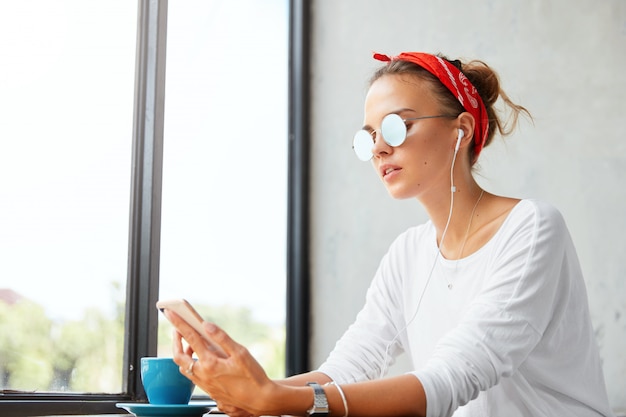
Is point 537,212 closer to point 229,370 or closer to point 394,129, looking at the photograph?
point 394,129

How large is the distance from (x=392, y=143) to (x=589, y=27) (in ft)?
3.52

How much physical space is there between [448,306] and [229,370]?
65 cm

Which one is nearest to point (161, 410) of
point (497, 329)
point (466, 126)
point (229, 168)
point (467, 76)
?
point (497, 329)

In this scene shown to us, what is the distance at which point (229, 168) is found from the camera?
2512 millimetres

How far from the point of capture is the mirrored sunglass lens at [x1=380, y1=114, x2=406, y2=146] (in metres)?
1.58

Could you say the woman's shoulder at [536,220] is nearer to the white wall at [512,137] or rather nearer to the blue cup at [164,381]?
the blue cup at [164,381]

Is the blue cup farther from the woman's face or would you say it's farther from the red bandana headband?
the red bandana headband

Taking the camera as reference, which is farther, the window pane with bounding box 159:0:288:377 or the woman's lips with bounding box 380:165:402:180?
the window pane with bounding box 159:0:288:377

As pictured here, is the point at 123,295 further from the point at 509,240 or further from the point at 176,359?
the point at 509,240

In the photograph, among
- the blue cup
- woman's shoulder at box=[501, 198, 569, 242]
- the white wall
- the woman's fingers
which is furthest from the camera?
the white wall

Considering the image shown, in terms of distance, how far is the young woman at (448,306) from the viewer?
1.14 m

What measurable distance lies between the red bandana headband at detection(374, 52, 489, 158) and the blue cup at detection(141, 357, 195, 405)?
2.72 ft

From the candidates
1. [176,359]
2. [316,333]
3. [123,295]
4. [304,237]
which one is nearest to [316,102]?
[304,237]

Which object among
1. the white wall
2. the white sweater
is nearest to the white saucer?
the white sweater
